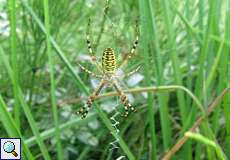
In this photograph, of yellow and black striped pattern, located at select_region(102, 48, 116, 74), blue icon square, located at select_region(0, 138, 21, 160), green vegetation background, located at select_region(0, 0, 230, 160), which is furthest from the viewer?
green vegetation background, located at select_region(0, 0, 230, 160)

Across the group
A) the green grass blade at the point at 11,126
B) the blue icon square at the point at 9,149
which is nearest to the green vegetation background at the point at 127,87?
the blue icon square at the point at 9,149

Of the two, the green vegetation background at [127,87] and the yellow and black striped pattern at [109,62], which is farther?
the green vegetation background at [127,87]

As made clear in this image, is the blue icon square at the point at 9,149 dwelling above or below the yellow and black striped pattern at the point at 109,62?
below

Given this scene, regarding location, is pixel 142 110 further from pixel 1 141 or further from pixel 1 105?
pixel 1 105

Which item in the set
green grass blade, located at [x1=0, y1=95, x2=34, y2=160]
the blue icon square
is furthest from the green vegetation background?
green grass blade, located at [x1=0, y1=95, x2=34, y2=160]

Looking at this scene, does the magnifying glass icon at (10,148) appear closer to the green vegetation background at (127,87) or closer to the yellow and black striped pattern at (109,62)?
the green vegetation background at (127,87)

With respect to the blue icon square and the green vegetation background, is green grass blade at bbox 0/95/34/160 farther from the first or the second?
the green vegetation background

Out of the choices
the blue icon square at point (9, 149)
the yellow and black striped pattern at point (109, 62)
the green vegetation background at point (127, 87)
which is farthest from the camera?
the green vegetation background at point (127, 87)

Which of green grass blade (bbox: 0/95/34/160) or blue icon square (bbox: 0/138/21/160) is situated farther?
blue icon square (bbox: 0/138/21/160)

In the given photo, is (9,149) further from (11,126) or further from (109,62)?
(109,62)

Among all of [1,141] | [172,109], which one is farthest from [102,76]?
[172,109]
